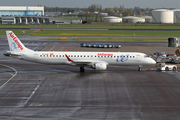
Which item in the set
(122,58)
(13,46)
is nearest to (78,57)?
(122,58)

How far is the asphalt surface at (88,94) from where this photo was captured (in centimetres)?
2494

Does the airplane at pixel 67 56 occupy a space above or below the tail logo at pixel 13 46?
below

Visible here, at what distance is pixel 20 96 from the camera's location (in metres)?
30.8

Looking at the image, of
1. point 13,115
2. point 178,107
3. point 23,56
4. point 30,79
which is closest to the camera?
point 13,115

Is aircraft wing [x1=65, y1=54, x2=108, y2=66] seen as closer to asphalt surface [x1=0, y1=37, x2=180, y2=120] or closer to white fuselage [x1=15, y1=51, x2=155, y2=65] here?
white fuselage [x1=15, y1=51, x2=155, y2=65]

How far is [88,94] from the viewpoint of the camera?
31.8m

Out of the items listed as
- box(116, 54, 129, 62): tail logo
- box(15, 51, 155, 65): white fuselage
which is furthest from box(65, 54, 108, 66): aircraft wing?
box(116, 54, 129, 62): tail logo

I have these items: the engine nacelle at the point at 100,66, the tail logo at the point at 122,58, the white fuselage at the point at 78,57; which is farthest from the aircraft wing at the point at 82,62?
the tail logo at the point at 122,58

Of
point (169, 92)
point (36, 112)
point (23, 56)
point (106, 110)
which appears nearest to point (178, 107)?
point (169, 92)

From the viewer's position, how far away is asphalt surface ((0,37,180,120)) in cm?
2494

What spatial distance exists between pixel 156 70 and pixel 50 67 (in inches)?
869

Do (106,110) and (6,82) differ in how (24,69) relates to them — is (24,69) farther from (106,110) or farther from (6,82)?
(106,110)

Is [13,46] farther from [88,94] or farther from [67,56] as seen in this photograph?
[88,94]

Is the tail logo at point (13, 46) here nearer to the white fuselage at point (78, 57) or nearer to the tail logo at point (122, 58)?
the white fuselage at point (78, 57)
